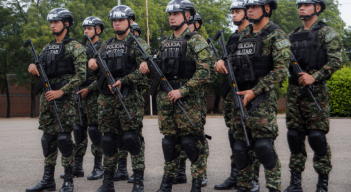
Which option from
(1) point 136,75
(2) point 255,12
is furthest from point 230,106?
(2) point 255,12

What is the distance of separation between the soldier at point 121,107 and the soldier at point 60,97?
0.35 meters

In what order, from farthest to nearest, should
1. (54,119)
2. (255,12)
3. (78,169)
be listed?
(78,169) → (54,119) → (255,12)

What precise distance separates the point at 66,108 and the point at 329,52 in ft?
11.8

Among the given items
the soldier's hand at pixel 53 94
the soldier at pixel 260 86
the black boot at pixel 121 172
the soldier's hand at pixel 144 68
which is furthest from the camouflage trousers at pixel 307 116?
the soldier's hand at pixel 53 94

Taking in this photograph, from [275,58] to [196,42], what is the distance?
1.08 m

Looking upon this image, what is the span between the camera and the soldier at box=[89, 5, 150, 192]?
16.6 feet

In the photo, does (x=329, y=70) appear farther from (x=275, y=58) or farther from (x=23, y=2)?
(x=23, y=2)

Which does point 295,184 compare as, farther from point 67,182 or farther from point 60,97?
point 60,97

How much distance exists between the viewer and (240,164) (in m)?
4.16

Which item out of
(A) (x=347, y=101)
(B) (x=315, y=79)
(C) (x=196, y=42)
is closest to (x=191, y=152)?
(C) (x=196, y=42)

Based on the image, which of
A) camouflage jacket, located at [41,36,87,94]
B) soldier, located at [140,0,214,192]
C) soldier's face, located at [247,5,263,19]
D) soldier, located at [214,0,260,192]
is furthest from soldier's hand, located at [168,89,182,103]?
camouflage jacket, located at [41,36,87,94]

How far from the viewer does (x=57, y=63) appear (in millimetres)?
5391

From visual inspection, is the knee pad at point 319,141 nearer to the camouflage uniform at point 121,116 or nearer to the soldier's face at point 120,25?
the camouflage uniform at point 121,116

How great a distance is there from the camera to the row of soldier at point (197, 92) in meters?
4.14
